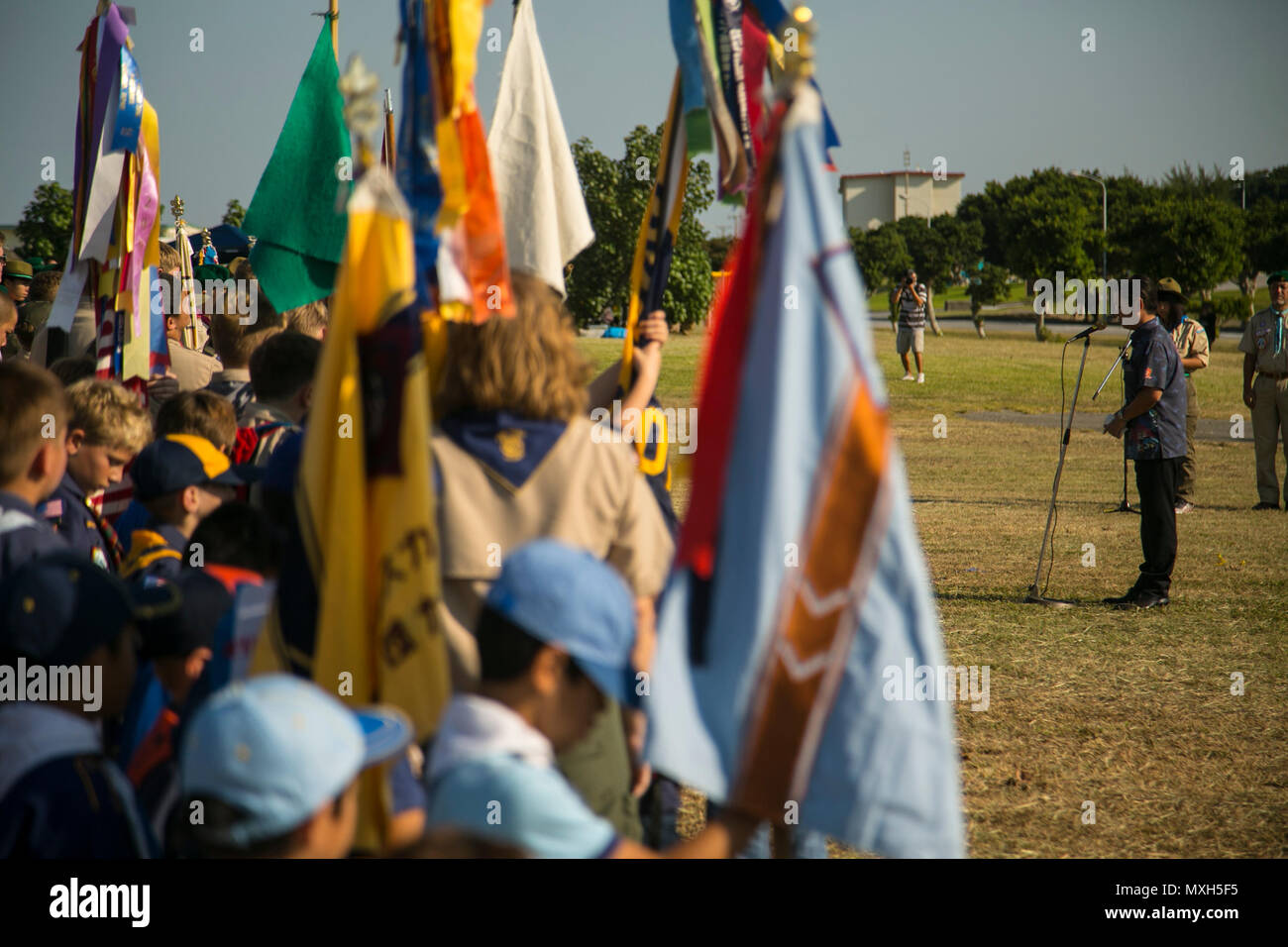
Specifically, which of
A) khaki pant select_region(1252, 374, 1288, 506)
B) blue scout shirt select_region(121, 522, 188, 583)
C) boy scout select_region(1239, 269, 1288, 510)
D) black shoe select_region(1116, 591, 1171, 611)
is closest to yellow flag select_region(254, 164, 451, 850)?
blue scout shirt select_region(121, 522, 188, 583)

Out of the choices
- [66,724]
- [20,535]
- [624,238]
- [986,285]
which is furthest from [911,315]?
[986,285]

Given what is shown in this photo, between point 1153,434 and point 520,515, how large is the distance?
20.8ft

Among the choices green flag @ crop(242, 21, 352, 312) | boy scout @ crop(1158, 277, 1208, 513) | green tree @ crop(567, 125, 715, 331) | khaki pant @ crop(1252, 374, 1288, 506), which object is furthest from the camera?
green tree @ crop(567, 125, 715, 331)

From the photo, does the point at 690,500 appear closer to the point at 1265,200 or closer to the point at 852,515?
the point at 852,515

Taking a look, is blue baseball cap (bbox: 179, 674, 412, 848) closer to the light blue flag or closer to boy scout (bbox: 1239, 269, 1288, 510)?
the light blue flag

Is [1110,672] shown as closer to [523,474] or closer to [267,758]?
[523,474]

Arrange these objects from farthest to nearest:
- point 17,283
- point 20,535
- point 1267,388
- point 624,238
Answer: point 624,238
point 1267,388
point 17,283
point 20,535

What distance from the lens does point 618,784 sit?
9.04 feet

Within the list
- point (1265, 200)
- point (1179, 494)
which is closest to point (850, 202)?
point (1265, 200)

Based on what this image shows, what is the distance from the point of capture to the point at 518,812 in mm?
1900

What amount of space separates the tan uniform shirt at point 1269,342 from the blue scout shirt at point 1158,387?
4.63 meters

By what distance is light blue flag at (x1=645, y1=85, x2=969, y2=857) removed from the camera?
210 cm

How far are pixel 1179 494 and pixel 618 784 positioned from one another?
36.4ft

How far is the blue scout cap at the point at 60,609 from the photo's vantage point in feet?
8.04
